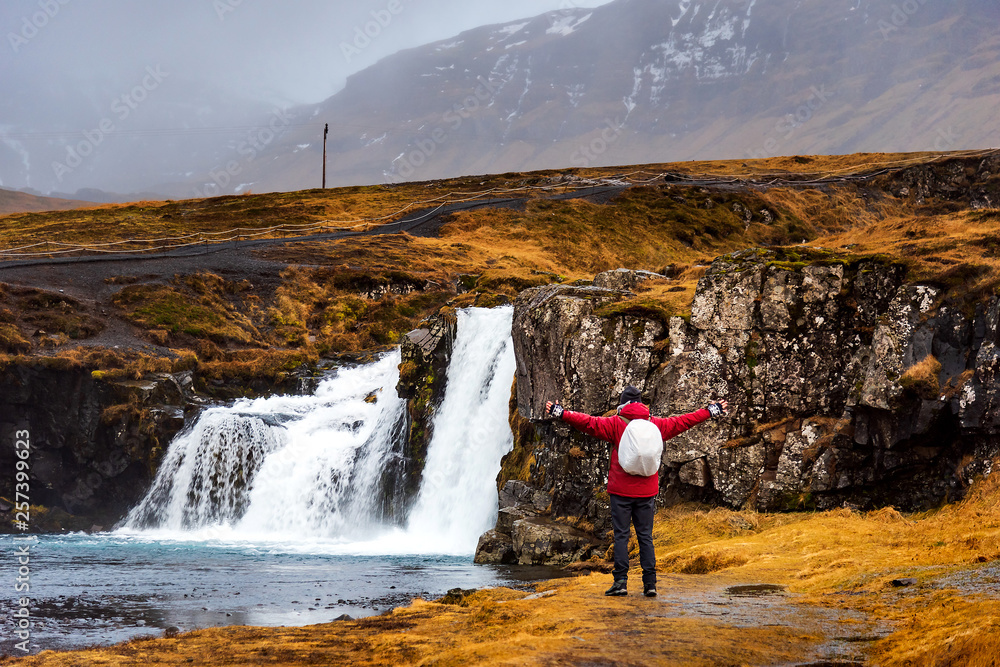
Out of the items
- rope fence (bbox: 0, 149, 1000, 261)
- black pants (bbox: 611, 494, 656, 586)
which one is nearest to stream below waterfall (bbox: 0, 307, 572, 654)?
black pants (bbox: 611, 494, 656, 586)

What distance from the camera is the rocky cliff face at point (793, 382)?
14.4 metres

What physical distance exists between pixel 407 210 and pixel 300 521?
2097 inches

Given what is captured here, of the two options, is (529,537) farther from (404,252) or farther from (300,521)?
(404,252)

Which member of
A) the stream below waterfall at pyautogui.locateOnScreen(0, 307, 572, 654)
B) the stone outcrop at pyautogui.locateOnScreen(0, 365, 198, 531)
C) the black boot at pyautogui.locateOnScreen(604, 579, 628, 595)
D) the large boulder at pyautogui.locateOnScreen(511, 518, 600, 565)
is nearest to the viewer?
the black boot at pyautogui.locateOnScreen(604, 579, 628, 595)

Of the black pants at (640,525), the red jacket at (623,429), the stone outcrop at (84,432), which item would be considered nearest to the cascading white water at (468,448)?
the stone outcrop at (84,432)

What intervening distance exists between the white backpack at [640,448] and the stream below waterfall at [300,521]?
19.4 feet

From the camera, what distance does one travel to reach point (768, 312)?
17.6m

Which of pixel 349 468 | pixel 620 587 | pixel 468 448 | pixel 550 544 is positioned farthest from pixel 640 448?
pixel 349 468

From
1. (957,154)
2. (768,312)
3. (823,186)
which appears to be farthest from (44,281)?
(957,154)

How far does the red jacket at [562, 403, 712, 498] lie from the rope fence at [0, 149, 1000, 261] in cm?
5813

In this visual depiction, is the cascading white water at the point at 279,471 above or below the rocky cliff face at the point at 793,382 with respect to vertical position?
below

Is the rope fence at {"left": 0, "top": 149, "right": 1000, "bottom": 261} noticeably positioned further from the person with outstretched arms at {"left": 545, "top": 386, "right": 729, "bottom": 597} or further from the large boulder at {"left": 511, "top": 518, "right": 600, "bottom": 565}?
the person with outstretched arms at {"left": 545, "top": 386, "right": 729, "bottom": 597}

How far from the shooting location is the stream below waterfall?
1425 centimetres

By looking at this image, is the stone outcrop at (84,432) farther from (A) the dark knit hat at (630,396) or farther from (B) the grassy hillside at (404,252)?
(A) the dark knit hat at (630,396)
